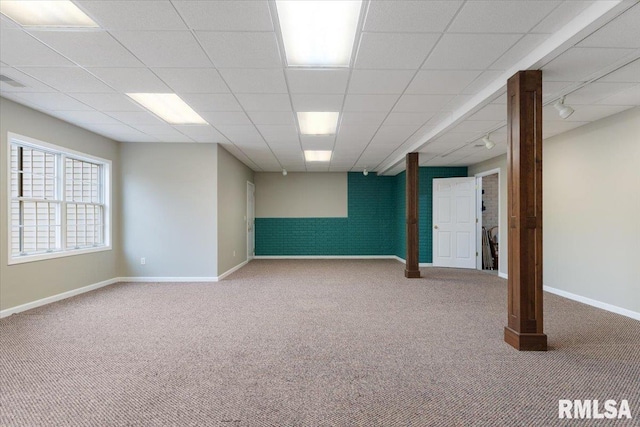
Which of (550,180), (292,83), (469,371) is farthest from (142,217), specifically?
(550,180)

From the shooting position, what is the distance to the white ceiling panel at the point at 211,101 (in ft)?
12.4

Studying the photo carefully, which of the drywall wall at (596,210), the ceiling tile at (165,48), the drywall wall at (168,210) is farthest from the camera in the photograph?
the drywall wall at (168,210)

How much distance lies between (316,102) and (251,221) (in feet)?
19.9

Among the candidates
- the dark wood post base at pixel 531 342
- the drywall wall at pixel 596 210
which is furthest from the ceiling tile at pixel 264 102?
the drywall wall at pixel 596 210

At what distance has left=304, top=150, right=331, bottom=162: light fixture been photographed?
698 cm

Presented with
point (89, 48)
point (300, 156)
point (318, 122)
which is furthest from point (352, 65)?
point (300, 156)

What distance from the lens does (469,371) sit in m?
2.49

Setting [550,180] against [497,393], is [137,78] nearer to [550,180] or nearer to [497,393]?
[497,393]

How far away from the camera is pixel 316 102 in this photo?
3949mm

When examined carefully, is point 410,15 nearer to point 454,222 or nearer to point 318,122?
point 318,122

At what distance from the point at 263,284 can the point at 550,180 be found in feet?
17.0

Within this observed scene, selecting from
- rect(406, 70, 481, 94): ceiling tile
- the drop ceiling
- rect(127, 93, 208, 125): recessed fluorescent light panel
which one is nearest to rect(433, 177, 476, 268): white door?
the drop ceiling

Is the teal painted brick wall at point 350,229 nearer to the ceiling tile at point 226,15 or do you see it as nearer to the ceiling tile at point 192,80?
the ceiling tile at point 192,80

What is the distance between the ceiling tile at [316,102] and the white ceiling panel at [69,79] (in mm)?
2092
